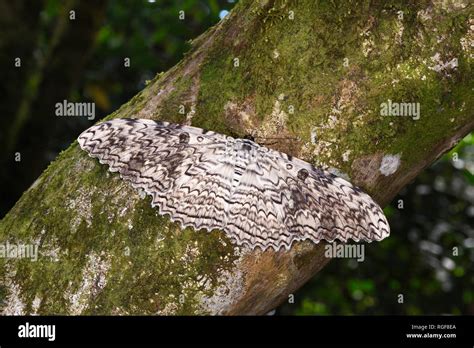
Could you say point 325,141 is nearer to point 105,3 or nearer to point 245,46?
point 245,46

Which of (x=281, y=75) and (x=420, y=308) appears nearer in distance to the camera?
(x=281, y=75)

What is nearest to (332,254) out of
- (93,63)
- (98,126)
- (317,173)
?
(317,173)

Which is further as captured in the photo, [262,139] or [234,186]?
[234,186]

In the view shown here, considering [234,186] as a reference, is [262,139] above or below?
above
